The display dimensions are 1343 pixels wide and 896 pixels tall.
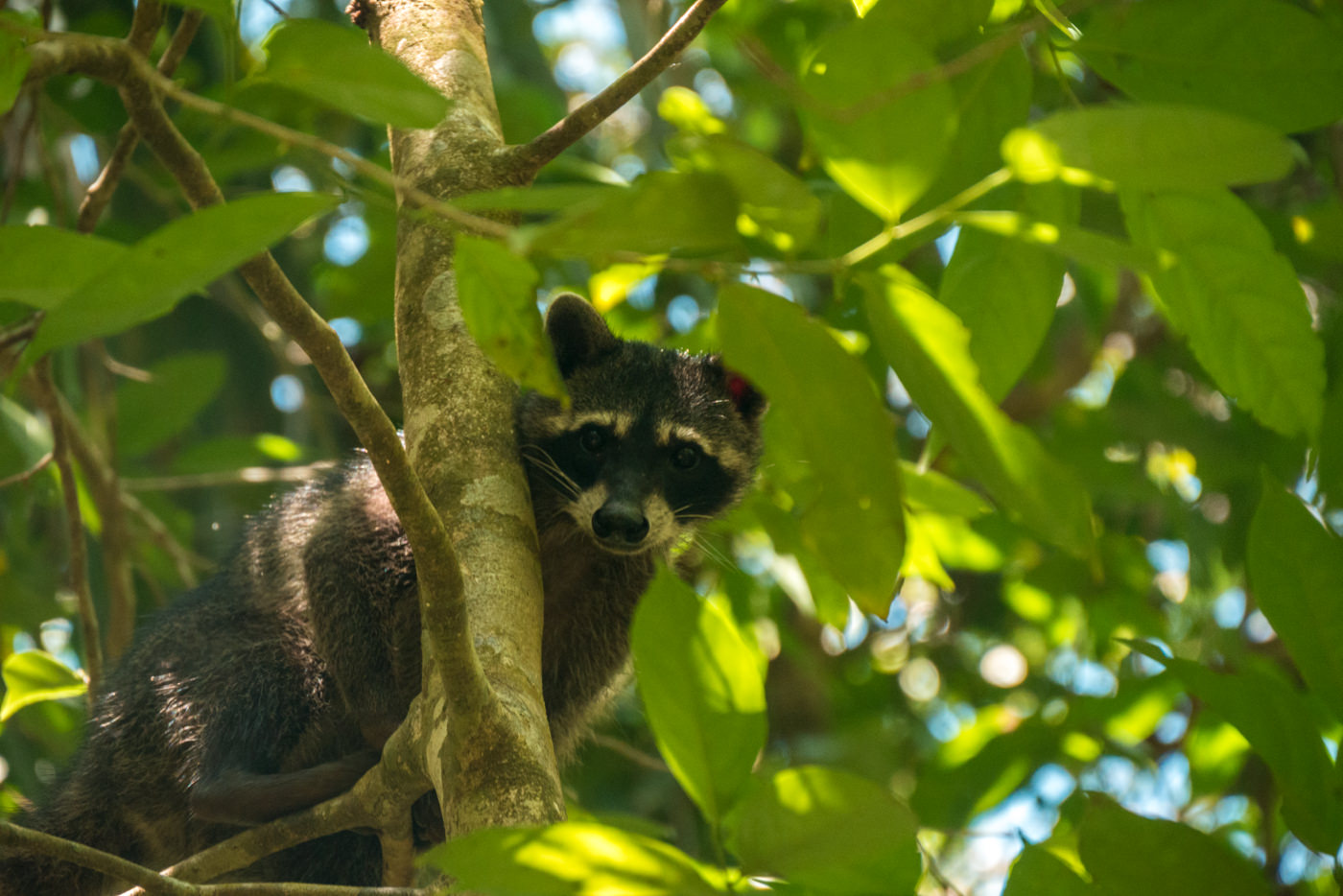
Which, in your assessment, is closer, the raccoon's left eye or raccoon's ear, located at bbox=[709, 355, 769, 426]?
the raccoon's left eye

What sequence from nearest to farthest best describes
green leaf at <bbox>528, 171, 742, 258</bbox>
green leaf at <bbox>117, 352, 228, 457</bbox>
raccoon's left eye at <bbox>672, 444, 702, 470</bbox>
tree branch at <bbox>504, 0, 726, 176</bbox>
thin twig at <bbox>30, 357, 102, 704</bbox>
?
green leaf at <bbox>528, 171, 742, 258</bbox>
tree branch at <bbox>504, 0, 726, 176</bbox>
thin twig at <bbox>30, 357, 102, 704</bbox>
raccoon's left eye at <bbox>672, 444, 702, 470</bbox>
green leaf at <bbox>117, 352, 228, 457</bbox>

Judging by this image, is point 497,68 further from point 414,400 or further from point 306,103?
point 414,400

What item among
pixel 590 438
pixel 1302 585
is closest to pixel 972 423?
pixel 1302 585

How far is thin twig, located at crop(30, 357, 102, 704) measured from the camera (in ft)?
11.3

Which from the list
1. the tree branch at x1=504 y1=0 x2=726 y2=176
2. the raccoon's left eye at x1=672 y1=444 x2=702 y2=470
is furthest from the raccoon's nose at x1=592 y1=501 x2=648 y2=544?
the tree branch at x1=504 y1=0 x2=726 y2=176

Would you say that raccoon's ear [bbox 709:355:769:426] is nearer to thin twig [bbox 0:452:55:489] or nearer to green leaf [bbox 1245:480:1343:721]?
thin twig [bbox 0:452:55:489]

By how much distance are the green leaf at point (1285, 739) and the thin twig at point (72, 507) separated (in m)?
3.04

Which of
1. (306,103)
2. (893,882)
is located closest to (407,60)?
(306,103)

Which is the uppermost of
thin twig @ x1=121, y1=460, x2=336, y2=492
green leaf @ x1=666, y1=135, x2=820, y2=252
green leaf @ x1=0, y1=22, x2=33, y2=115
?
green leaf @ x1=0, y1=22, x2=33, y2=115

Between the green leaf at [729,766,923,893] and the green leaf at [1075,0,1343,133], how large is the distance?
1227 mm

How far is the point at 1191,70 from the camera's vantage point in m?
1.86

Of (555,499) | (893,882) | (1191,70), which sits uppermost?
(1191,70)

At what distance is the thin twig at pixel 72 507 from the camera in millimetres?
3455

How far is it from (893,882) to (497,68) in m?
4.45
